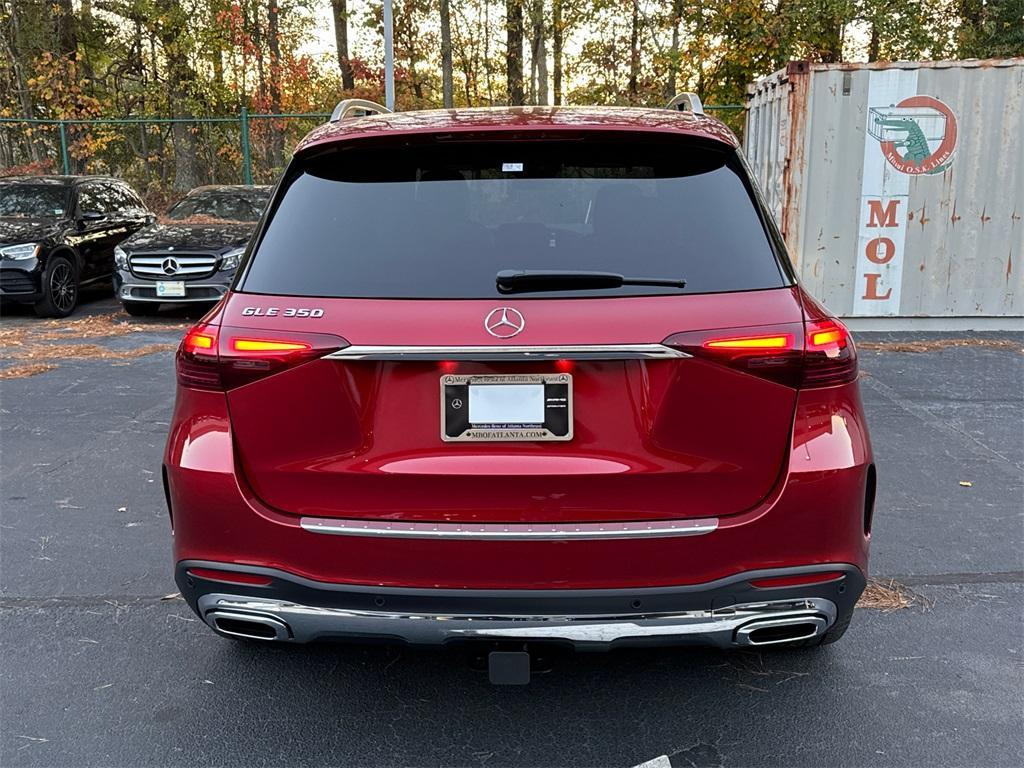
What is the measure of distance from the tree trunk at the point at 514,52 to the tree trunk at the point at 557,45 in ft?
3.30

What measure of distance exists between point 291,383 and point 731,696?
71.0 inches

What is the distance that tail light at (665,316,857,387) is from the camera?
7.60 ft

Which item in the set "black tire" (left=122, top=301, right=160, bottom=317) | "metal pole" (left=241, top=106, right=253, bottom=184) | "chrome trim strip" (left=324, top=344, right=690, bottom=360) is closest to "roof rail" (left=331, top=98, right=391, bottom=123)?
"chrome trim strip" (left=324, top=344, right=690, bottom=360)

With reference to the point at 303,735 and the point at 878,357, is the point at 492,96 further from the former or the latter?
the point at 303,735

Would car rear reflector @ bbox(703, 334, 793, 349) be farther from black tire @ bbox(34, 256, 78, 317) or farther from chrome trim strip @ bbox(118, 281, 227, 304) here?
black tire @ bbox(34, 256, 78, 317)

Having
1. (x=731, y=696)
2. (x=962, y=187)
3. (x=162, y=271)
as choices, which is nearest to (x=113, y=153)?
(x=162, y=271)

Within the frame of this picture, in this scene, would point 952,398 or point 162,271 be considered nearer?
point 952,398

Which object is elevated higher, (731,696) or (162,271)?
(162,271)

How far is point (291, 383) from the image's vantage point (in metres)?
2.39

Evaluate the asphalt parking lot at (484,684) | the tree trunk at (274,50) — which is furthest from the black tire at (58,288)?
the tree trunk at (274,50)

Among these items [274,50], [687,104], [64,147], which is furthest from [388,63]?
[274,50]

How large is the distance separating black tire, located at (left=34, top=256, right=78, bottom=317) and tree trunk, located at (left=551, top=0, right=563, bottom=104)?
1593cm

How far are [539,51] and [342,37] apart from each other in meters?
6.18

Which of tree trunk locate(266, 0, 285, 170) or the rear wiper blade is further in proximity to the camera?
tree trunk locate(266, 0, 285, 170)
